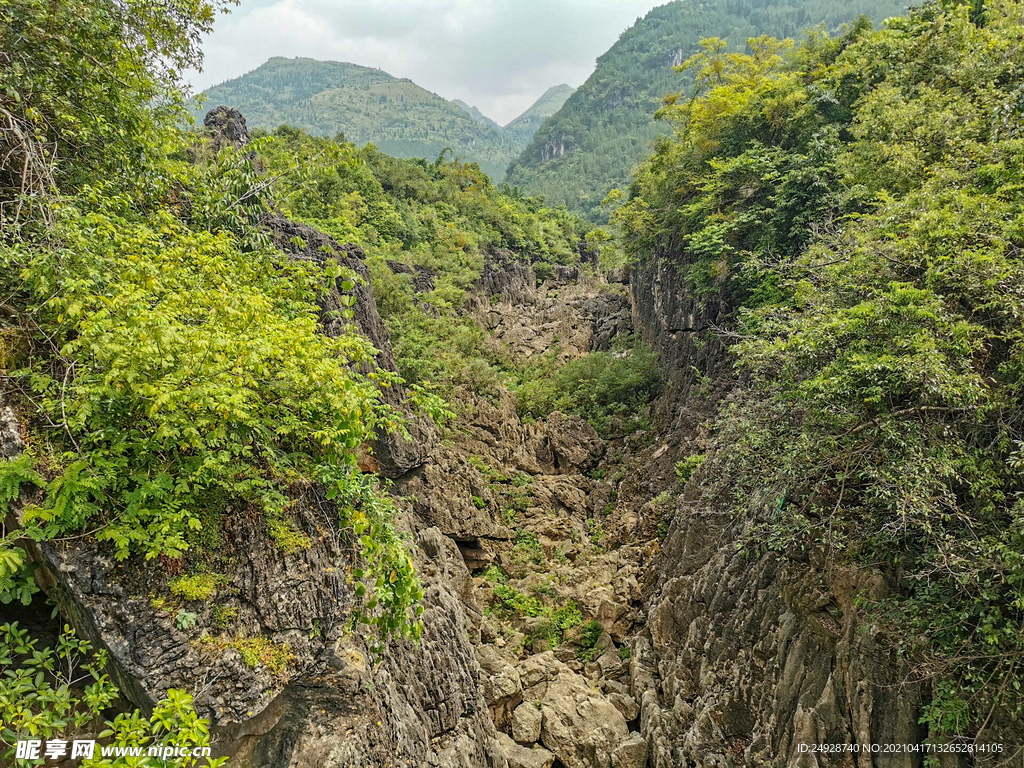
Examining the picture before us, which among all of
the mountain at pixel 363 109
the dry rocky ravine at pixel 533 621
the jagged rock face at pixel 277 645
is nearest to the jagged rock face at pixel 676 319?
the dry rocky ravine at pixel 533 621

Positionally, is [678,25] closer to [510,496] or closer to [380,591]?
[510,496]

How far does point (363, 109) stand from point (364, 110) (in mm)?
988

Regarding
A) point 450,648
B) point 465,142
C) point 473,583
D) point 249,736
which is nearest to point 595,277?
point 473,583

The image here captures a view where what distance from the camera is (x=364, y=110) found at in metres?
132

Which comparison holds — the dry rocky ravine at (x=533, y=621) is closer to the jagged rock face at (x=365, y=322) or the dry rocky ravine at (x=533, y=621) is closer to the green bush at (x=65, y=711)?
the jagged rock face at (x=365, y=322)

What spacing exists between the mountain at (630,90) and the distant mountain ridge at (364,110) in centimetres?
2153

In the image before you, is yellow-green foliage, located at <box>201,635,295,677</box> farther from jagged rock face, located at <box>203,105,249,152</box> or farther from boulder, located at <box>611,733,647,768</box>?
jagged rock face, located at <box>203,105,249,152</box>

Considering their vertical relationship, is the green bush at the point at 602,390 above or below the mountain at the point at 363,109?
below

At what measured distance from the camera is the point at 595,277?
134ft

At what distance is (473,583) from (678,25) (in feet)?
481

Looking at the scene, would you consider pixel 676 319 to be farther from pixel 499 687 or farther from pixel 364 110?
pixel 364 110

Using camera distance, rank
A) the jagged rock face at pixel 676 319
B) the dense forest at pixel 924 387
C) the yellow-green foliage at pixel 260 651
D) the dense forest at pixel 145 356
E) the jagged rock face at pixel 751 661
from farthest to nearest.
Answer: the jagged rock face at pixel 676 319 < the jagged rock face at pixel 751 661 < the dense forest at pixel 924 387 < the yellow-green foliage at pixel 260 651 < the dense forest at pixel 145 356

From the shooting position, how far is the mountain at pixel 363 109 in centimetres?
11600

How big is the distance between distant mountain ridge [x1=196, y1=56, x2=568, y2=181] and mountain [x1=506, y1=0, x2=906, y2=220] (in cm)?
2153
